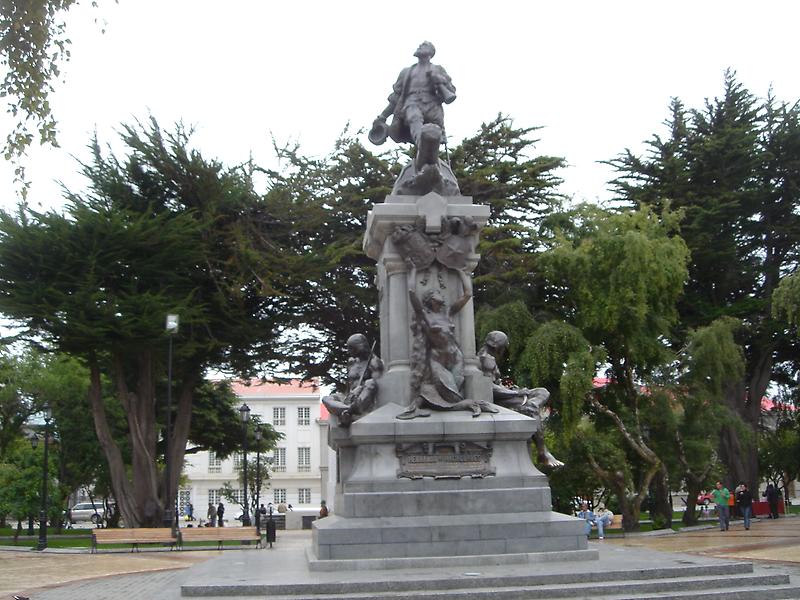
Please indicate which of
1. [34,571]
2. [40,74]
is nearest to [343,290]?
[34,571]

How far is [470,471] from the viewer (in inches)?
452

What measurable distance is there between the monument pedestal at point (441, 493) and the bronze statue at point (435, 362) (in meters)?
0.17

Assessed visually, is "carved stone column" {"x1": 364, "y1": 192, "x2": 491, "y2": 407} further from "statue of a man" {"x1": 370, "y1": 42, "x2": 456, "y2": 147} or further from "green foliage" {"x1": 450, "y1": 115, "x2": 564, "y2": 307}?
"green foliage" {"x1": 450, "y1": 115, "x2": 564, "y2": 307}

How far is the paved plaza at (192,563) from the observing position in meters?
10.9

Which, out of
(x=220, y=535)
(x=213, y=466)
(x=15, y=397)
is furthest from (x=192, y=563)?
(x=213, y=466)

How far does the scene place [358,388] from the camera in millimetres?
12211

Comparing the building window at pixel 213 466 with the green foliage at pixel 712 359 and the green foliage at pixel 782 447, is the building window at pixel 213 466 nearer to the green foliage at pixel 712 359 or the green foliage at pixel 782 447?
the green foliage at pixel 782 447

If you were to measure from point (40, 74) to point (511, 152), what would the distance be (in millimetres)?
20588

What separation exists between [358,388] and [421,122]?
13.3 ft

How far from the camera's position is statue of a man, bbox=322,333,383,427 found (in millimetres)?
11914

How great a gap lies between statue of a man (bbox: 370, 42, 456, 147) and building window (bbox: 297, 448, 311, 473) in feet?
218

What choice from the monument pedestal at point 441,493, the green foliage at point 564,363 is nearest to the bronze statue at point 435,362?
the monument pedestal at point 441,493

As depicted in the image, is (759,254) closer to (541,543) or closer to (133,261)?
(133,261)

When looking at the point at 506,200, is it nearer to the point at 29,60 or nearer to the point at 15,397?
the point at 29,60
